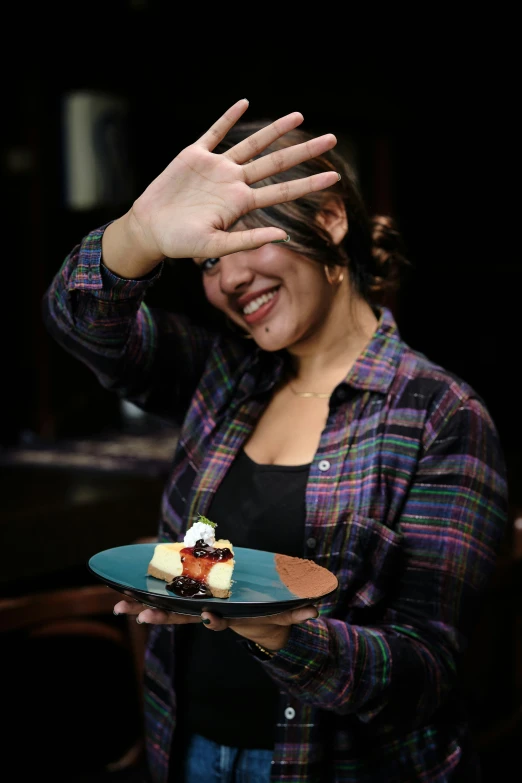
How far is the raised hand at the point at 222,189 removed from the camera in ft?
3.76

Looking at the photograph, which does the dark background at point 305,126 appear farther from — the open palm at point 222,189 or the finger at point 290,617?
the finger at point 290,617

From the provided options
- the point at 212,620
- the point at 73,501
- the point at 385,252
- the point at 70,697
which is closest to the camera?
the point at 212,620

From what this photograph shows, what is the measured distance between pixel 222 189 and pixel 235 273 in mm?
306

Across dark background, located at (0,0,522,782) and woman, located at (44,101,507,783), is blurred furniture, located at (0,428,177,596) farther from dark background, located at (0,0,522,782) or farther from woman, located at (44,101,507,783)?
woman, located at (44,101,507,783)

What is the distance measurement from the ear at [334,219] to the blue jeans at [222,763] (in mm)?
873

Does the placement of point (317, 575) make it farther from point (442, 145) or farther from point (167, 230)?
point (442, 145)

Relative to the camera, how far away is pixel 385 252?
1.69 metres

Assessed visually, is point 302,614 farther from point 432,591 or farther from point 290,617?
point 432,591

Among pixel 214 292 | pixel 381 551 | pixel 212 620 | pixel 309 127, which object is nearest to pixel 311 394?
pixel 214 292

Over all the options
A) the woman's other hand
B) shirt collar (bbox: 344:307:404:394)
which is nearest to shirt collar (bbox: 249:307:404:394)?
shirt collar (bbox: 344:307:404:394)

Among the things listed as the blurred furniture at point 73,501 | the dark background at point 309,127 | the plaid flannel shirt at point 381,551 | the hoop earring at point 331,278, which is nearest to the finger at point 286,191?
the plaid flannel shirt at point 381,551

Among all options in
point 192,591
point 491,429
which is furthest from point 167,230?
point 491,429

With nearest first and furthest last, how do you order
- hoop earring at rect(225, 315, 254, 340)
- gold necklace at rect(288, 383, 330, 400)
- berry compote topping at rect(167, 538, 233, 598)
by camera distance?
1. berry compote topping at rect(167, 538, 233, 598)
2. gold necklace at rect(288, 383, 330, 400)
3. hoop earring at rect(225, 315, 254, 340)

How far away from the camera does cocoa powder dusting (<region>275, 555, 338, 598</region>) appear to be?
1.07 m
